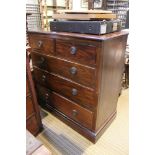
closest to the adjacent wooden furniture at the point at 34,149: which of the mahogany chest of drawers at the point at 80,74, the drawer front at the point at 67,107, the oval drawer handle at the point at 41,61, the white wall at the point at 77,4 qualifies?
the mahogany chest of drawers at the point at 80,74

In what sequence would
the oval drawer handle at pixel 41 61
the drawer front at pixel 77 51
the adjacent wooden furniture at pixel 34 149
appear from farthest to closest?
1. the oval drawer handle at pixel 41 61
2. the drawer front at pixel 77 51
3. the adjacent wooden furniture at pixel 34 149

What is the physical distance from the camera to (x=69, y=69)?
1259mm

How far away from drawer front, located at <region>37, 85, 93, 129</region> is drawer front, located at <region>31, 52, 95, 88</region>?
254mm

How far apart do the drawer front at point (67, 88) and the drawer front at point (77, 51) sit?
0.22 meters

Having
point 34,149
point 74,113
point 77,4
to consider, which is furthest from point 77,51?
point 77,4

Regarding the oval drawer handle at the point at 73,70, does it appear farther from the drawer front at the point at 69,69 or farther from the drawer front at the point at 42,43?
the drawer front at the point at 42,43

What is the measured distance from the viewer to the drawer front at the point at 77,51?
1049 millimetres

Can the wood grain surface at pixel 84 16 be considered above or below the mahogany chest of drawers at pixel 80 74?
above

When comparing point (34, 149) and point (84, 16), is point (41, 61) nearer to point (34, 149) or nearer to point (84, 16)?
point (84, 16)

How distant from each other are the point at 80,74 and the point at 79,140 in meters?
0.63

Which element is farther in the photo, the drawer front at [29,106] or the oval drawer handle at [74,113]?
the oval drawer handle at [74,113]
